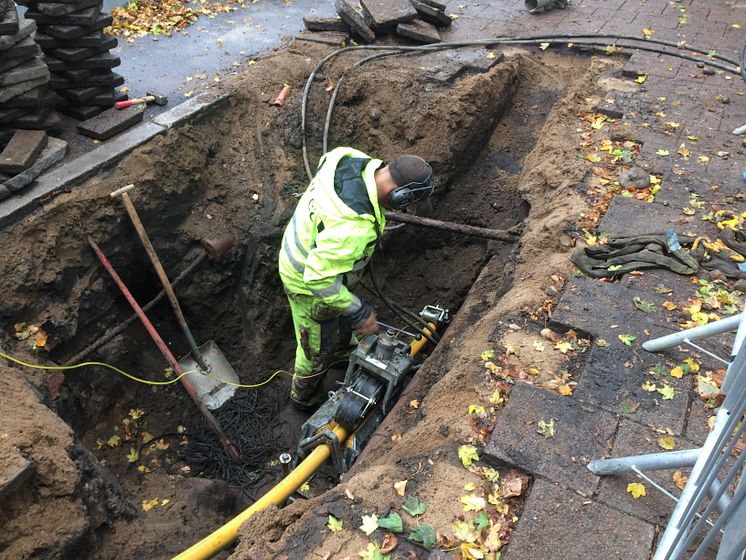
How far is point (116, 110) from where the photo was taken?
19.0ft

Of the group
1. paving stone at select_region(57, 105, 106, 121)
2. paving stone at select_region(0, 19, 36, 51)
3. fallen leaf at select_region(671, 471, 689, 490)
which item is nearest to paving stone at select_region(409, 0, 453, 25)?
paving stone at select_region(57, 105, 106, 121)

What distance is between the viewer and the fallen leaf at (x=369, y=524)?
278 cm

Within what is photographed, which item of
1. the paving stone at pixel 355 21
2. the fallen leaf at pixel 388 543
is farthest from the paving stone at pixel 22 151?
the fallen leaf at pixel 388 543

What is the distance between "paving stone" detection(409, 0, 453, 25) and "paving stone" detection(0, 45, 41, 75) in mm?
4551

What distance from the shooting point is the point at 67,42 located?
214 inches

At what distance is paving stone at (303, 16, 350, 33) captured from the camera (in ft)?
23.8

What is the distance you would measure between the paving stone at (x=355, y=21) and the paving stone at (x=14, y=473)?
592 centimetres

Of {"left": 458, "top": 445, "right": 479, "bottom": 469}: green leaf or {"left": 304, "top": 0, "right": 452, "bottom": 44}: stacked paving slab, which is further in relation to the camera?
{"left": 304, "top": 0, "right": 452, "bottom": 44}: stacked paving slab

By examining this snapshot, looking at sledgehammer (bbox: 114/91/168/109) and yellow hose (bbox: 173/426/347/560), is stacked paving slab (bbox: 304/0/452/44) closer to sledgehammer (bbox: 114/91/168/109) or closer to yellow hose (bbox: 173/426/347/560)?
sledgehammer (bbox: 114/91/168/109)

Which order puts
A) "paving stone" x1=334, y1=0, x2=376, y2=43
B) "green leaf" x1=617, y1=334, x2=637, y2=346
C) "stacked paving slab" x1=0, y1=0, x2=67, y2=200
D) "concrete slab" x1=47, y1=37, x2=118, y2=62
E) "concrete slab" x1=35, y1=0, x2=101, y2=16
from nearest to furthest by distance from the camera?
"green leaf" x1=617, y1=334, x2=637, y2=346 → "stacked paving slab" x1=0, y1=0, x2=67, y2=200 → "concrete slab" x1=35, y1=0, x2=101, y2=16 → "concrete slab" x1=47, y1=37, x2=118, y2=62 → "paving stone" x1=334, y1=0, x2=376, y2=43

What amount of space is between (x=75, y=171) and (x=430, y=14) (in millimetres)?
4791

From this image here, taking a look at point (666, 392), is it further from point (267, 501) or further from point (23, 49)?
point (23, 49)

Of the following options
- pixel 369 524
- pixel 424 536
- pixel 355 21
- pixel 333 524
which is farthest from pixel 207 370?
Result: pixel 355 21

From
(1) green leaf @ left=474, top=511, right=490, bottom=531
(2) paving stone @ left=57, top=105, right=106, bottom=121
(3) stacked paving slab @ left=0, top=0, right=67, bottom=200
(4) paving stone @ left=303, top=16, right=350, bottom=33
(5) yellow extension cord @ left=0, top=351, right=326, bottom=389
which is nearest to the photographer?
(1) green leaf @ left=474, top=511, right=490, bottom=531
